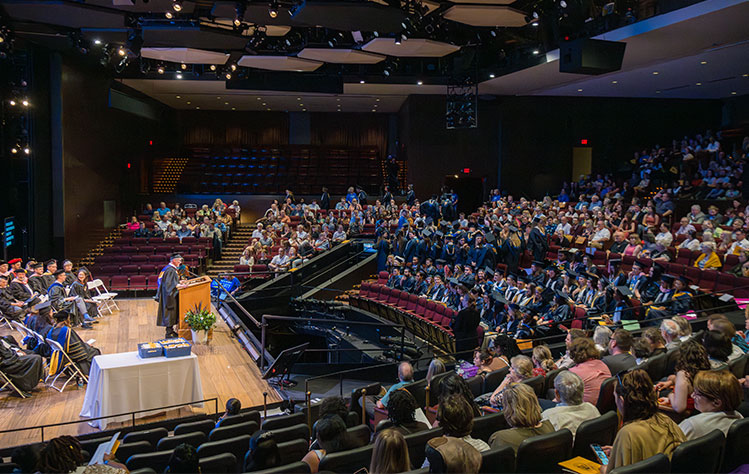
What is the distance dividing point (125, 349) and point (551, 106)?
17.6 meters

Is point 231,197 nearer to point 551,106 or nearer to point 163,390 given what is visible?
point 551,106

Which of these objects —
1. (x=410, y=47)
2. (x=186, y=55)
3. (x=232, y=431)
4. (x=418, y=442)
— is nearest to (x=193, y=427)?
(x=232, y=431)

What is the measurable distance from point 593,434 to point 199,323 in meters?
6.98

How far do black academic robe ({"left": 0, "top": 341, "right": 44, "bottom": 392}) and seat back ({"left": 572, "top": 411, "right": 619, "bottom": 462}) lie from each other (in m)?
6.51

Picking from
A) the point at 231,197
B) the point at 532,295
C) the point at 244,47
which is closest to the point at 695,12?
the point at 532,295

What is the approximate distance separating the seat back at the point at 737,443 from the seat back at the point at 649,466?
1.61 feet

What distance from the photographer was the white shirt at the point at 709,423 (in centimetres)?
308

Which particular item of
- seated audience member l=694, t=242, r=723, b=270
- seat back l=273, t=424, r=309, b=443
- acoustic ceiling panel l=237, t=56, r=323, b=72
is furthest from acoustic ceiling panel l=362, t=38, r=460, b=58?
seat back l=273, t=424, r=309, b=443

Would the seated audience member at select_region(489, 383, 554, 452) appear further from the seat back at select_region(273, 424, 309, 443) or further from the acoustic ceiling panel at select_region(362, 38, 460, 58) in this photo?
the acoustic ceiling panel at select_region(362, 38, 460, 58)

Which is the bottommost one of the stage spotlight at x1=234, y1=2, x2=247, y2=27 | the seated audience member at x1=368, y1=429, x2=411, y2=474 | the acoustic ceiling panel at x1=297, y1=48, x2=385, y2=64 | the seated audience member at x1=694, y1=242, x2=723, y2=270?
the seated audience member at x1=368, y1=429, x2=411, y2=474

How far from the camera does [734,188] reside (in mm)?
14836

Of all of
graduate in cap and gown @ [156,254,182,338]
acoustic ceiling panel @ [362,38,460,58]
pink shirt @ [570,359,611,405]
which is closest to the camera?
pink shirt @ [570,359,611,405]

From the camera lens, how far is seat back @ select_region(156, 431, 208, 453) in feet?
14.9

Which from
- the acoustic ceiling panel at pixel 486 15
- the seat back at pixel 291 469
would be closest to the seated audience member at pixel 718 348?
Result: the seat back at pixel 291 469
